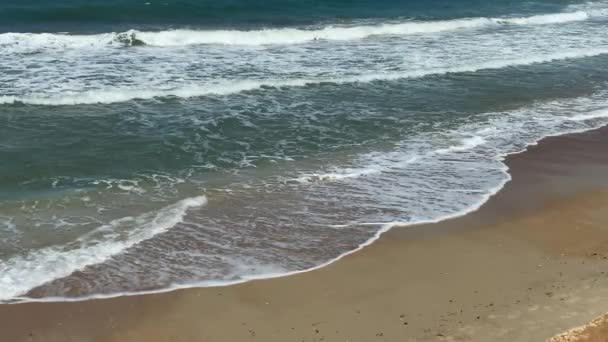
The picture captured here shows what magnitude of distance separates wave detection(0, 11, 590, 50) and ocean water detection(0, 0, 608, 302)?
0.10m

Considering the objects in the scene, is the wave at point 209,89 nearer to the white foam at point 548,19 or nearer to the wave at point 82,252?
the wave at point 82,252

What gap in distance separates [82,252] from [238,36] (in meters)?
17.4

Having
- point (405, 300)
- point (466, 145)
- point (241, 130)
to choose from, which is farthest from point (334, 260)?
point (241, 130)

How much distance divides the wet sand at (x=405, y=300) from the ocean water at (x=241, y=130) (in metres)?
0.39

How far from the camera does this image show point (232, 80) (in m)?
19.3

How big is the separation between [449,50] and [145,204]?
54.5ft

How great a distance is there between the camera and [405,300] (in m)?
8.35

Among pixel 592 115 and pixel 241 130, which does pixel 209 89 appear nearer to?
pixel 241 130

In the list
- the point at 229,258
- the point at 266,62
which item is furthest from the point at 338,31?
the point at 229,258

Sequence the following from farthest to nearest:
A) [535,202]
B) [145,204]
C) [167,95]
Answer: [167,95] < [535,202] < [145,204]

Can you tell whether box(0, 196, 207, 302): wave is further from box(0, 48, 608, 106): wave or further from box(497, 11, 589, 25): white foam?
box(497, 11, 589, 25): white foam

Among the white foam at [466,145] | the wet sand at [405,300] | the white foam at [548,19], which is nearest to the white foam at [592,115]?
the white foam at [466,145]

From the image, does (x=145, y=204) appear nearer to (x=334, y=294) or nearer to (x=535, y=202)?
(x=334, y=294)

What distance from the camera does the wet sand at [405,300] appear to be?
7582 mm
